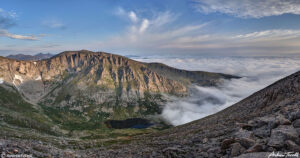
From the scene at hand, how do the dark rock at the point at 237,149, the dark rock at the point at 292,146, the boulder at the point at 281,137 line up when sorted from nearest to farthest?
the dark rock at the point at 292,146 < the boulder at the point at 281,137 < the dark rock at the point at 237,149

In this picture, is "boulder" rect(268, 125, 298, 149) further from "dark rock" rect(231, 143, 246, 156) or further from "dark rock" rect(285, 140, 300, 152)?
"dark rock" rect(231, 143, 246, 156)

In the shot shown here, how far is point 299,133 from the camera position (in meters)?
12.7

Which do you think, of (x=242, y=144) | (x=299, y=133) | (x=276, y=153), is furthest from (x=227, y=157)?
(x=299, y=133)

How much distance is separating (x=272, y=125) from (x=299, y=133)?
4.27m

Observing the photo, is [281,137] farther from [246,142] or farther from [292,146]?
[246,142]

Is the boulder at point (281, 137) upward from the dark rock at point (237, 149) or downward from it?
upward

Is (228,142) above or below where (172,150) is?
above

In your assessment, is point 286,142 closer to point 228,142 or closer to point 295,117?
point 228,142

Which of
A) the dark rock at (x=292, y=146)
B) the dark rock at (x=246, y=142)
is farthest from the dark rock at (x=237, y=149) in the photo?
the dark rock at (x=292, y=146)

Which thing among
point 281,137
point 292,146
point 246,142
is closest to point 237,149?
point 246,142

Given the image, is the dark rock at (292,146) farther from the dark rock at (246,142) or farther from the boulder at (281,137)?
the dark rock at (246,142)

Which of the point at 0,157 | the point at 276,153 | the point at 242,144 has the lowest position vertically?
the point at 0,157

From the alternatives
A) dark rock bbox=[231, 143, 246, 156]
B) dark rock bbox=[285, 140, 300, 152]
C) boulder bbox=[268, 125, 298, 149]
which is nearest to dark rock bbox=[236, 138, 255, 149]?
dark rock bbox=[231, 143, 246, 156]

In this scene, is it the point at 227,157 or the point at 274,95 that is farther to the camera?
the point at 274,95
